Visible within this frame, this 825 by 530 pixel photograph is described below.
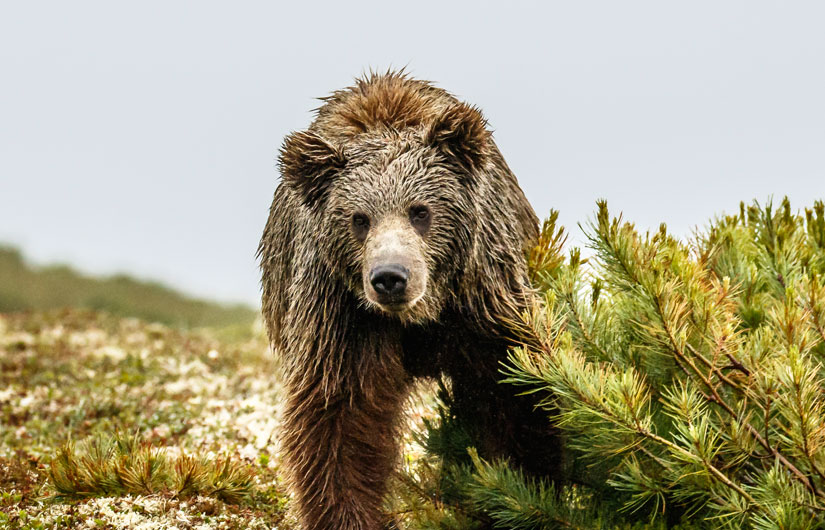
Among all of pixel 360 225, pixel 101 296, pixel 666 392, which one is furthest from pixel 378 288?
pixel 101 296

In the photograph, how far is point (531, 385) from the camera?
193 inches

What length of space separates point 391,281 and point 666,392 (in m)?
1.48

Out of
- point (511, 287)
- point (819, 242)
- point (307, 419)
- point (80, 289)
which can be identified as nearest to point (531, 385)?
point (511, 287)

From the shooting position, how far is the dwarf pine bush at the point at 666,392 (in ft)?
12.5

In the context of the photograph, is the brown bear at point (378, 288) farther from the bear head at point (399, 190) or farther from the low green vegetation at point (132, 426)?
the low green vegetation at point (132, 426)

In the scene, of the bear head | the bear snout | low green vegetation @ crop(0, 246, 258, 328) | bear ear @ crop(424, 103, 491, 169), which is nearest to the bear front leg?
the bear head

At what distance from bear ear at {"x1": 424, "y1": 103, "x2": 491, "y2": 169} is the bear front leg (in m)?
1.19

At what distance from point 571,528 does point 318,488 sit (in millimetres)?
1340

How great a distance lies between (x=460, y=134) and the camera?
449 centimetres

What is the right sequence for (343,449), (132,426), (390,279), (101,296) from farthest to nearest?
(101,296) < (132,426) < (343,449) < (390,279)

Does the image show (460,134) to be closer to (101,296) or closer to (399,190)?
(399,190)

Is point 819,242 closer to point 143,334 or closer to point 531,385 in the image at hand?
point 531,385

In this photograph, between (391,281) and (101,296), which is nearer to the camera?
(391,281)

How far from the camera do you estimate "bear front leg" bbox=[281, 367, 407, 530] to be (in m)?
4.73
